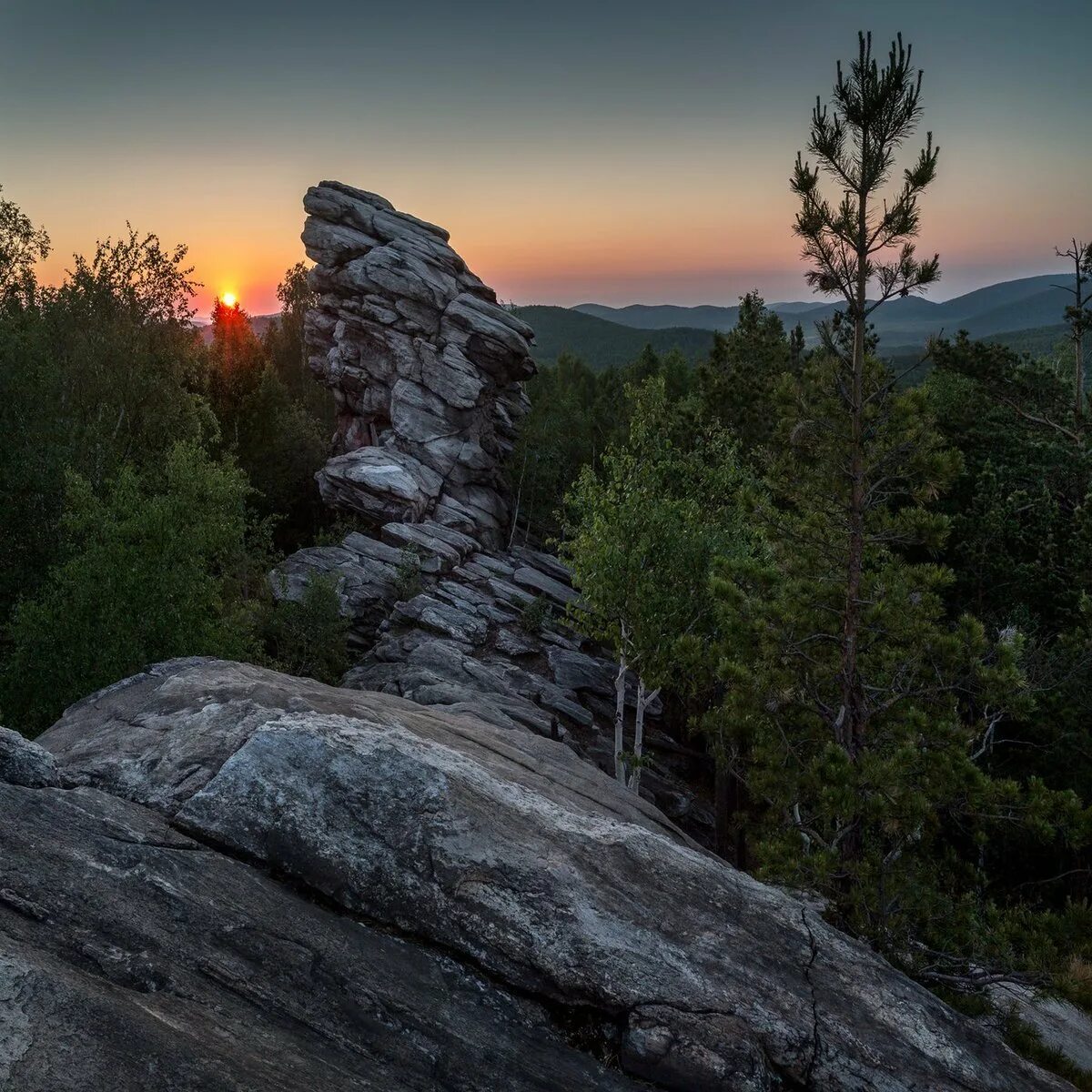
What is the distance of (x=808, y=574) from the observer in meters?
18.8

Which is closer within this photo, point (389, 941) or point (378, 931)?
point (389, 941)

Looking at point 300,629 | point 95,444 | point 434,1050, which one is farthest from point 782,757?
point 95,444

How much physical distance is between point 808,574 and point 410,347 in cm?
5068

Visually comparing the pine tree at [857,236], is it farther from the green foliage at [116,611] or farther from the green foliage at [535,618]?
the green foliage at [535,618]

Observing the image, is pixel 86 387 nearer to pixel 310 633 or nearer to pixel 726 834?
pixel 310 633

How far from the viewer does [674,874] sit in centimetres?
1131

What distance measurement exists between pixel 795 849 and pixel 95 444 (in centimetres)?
3829

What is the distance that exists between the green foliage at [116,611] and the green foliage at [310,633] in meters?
8.28

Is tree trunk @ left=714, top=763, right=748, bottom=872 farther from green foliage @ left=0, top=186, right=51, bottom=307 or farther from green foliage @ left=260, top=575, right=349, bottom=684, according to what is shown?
green foliage @ left=0, top=186, right=51, bottom=307

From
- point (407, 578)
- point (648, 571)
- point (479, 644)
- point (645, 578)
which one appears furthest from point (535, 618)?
point (645, 578)

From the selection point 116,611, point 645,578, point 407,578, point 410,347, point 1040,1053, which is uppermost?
point 410,347

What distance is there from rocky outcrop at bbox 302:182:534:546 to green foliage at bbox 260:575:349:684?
20732 mm

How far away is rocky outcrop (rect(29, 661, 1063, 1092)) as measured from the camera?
755 cm

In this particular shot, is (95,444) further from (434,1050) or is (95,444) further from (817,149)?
(434,1050)
